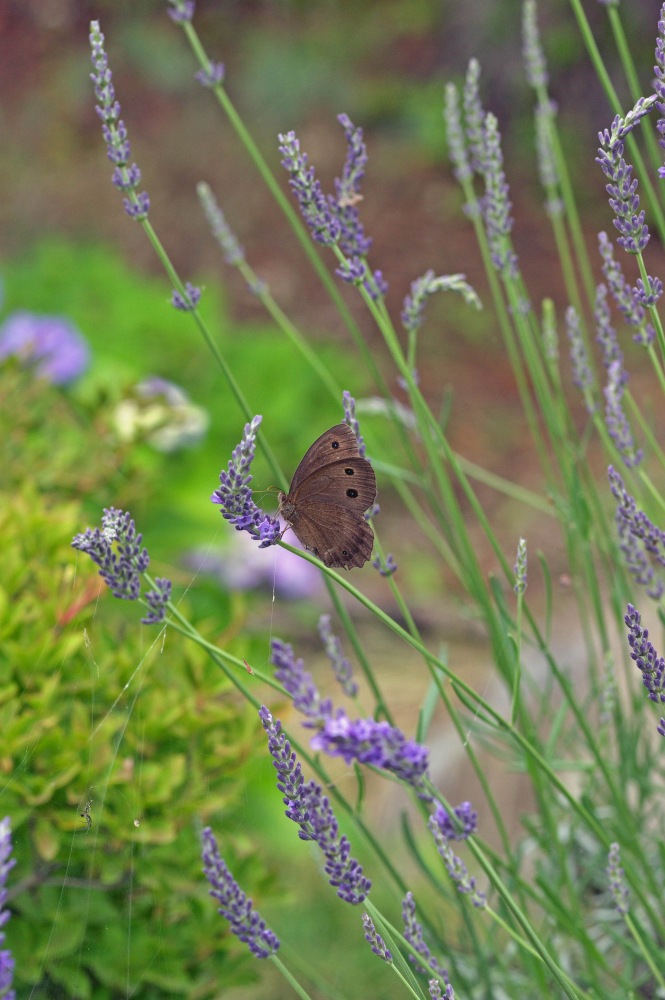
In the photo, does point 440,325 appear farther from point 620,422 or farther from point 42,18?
point 42,18

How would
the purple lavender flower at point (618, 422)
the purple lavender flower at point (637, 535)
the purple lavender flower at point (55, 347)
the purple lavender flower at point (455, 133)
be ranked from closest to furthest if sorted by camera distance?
the purple lavender flower at point (637, 535) < the purple lavender flower at point (618, 422) < the purple lavender flower at point (455, 133) < the purple lavender flower at point (55, 347)

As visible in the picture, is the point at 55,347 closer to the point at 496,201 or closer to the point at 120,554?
the point at 496,201

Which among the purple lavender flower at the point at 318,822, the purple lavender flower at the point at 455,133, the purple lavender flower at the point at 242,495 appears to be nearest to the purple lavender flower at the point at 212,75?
the purple lavender flower at the point at 455,133

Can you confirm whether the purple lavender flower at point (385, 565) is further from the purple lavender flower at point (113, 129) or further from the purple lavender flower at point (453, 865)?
the purple lavender flower at point (113, 129)

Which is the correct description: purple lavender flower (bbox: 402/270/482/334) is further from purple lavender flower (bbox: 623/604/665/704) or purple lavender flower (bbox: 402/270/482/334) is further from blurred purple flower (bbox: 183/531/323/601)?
blurred purple flower (bbox: 183/531/323/601)

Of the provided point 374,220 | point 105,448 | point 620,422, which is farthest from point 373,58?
point 620,422

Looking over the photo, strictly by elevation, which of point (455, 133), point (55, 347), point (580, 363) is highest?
point (55, 347)

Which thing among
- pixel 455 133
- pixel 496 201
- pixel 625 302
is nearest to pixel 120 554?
pixel 625 302
